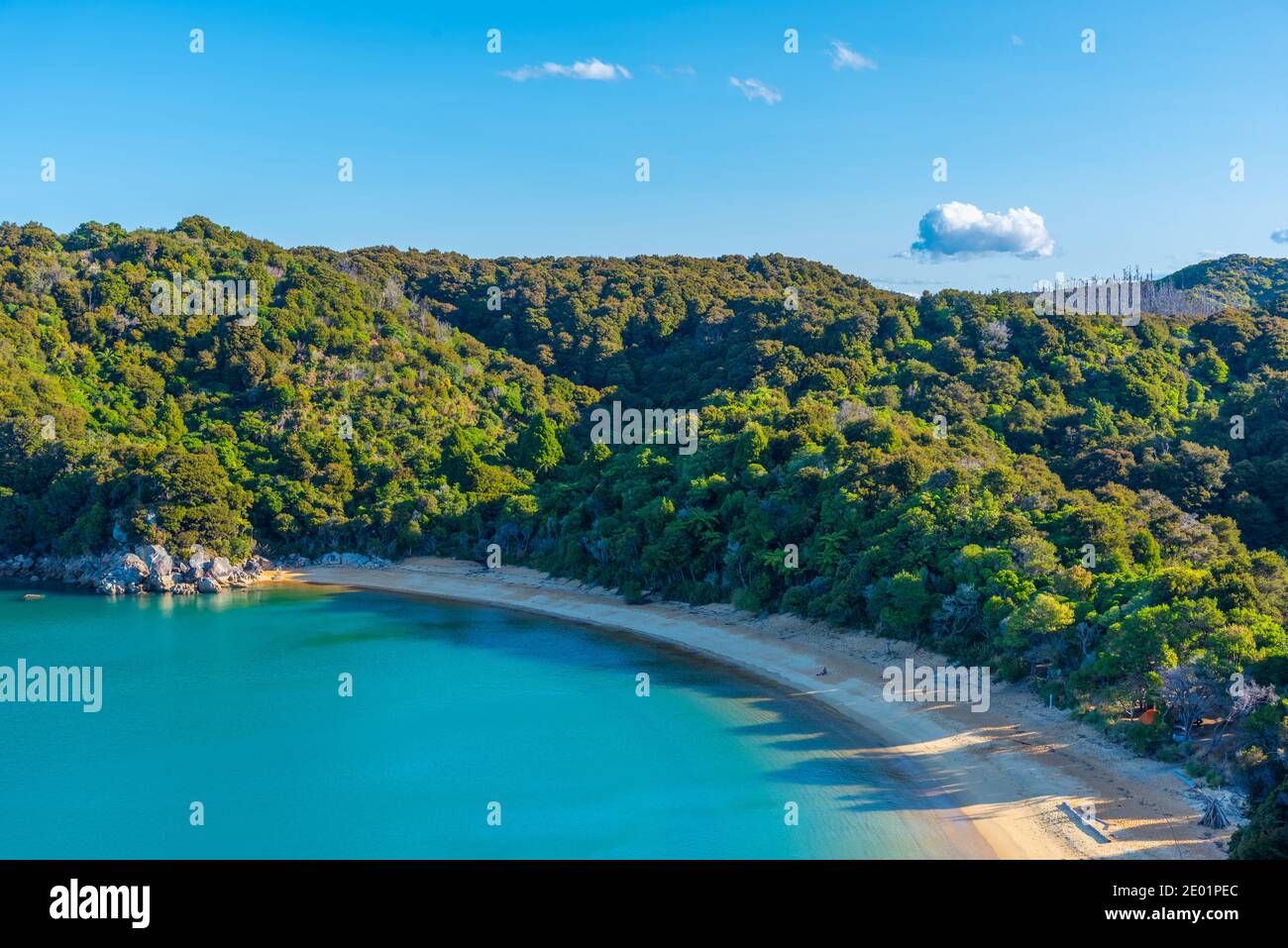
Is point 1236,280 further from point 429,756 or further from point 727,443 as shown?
point 429,756

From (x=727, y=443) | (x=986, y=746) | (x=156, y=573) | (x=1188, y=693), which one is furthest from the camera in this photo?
(x=156, y=573)

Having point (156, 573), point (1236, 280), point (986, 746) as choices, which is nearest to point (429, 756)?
point (986, 746)

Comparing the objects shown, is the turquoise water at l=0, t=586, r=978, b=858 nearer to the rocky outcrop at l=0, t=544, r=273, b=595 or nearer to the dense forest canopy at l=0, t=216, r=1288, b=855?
the dense forest canopy at l=0, t=216, r=1288, b=855

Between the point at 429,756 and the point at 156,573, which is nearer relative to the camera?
the point at 429,756

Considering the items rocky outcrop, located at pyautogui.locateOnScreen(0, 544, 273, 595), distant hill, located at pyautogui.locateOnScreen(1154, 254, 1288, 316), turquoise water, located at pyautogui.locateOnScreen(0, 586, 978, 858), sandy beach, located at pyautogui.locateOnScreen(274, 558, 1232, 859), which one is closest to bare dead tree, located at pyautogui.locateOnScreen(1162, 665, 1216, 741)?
sandy beach, located at pyautogui.locateOnScreen(274, 558, 1232, 859)

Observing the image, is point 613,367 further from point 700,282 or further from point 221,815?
point 221,815

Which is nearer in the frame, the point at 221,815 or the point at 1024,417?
the point at 221,815

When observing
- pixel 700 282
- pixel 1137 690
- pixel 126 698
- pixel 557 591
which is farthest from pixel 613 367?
pixel 1137 690
